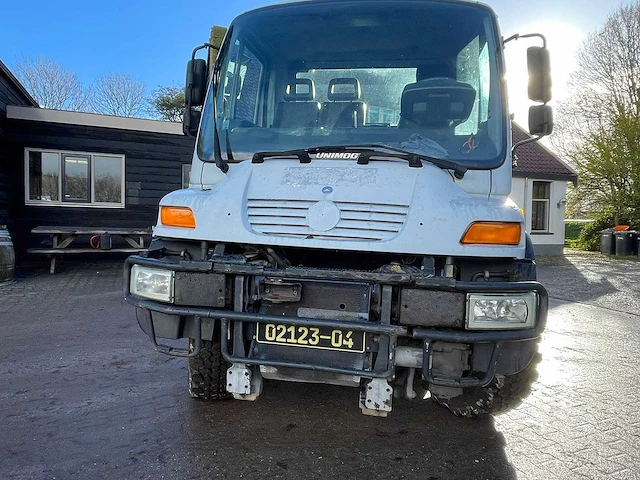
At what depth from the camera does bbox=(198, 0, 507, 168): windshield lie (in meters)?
2.99

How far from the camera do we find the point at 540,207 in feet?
55.0

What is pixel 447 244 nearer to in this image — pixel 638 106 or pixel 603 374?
pixel 603 374

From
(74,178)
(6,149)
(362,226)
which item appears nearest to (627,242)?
(74,178)

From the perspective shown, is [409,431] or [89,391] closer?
[409,431]

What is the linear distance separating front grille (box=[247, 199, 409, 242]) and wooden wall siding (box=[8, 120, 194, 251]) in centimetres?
1018

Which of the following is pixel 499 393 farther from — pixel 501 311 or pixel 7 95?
pixel 7 95

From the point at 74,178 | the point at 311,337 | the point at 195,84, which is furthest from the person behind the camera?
the point at 74,178

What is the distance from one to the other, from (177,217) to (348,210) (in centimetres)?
99

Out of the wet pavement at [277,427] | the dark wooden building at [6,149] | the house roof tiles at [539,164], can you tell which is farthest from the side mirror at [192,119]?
the house roof tiles at [539,164]

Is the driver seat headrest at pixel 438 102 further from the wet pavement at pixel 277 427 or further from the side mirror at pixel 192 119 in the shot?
the wet pavement at pixel 277 427

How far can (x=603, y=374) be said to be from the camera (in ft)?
14.4

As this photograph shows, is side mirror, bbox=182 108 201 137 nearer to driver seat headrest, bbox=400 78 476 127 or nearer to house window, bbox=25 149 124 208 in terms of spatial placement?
driver seat headrest, bbox=400 78 476 127

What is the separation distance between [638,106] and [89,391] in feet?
71.9

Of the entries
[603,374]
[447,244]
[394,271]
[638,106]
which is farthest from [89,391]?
[638,106]
